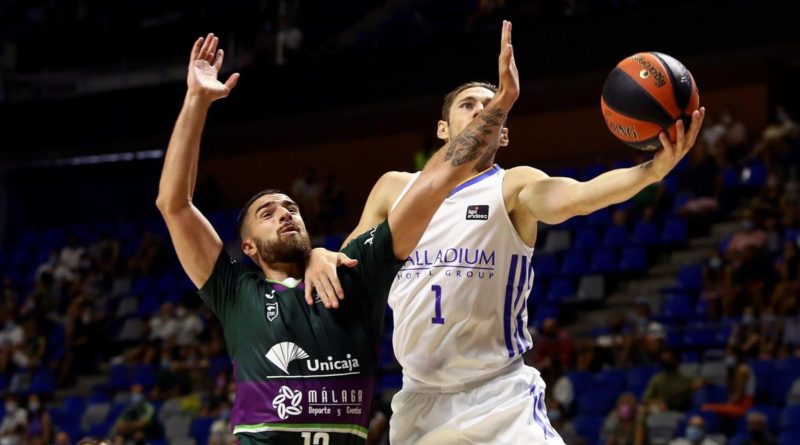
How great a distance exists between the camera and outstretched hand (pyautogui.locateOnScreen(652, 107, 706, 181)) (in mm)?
4555

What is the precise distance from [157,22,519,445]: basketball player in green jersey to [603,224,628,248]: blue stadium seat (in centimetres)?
1047

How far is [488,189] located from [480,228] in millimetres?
200

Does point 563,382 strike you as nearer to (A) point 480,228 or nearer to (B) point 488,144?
(A) point 480,228

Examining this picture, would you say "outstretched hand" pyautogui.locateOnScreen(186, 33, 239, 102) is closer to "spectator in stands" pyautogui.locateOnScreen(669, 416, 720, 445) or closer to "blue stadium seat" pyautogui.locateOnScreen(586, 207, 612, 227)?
"spectator in stands" pyautogui.locateOnScreen(669, 416, 720, 445)

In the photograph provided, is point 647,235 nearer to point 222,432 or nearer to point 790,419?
point 790,419

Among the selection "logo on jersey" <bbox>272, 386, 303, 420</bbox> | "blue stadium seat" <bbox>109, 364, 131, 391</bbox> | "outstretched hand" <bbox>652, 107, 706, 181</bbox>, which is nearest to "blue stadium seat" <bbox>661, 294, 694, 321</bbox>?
"blue stadium seat" <bbox>109, 364, 131, 391</bbox>

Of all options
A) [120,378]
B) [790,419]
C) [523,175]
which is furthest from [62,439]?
[523,175]

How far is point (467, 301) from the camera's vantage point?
17.4 feet

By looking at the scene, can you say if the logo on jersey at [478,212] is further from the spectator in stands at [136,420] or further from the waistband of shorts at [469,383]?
the spectator in stands at [136,420]

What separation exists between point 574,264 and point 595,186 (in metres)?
10.1

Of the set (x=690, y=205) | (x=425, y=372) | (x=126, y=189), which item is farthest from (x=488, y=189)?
(x=126, y=189)

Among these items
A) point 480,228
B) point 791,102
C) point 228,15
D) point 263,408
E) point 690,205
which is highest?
point 228,15

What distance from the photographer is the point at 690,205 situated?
581 inches

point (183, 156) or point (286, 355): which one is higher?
point (183, 156)
